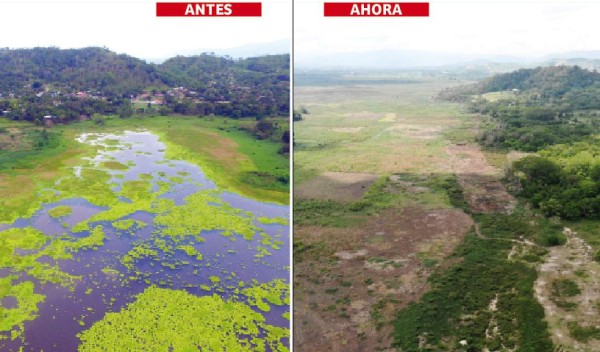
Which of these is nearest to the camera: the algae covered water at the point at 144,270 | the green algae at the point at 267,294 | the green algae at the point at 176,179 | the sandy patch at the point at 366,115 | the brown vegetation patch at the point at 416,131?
the algae covered water at the point at 144,270

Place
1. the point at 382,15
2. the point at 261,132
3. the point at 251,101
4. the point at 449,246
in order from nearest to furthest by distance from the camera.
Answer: the point at 382,15 < the point at 449,246 < the point at 261,132 < the point at 251,101

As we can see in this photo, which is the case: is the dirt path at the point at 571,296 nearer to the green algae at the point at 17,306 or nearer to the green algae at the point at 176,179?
the green algae at the point at 17,306

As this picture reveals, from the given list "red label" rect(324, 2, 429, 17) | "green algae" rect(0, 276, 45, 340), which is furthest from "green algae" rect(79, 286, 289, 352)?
"red label" rect(324, 2, 429, 17)

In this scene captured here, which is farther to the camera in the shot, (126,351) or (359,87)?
(359,87)

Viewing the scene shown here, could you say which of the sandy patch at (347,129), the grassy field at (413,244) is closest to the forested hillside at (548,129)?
the grassy field at (413,244)

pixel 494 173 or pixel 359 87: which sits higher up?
pixel 359 87

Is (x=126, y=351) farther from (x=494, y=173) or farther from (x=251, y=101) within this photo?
(x=251, y=101)

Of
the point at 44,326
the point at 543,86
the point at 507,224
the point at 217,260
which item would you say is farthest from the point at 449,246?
the point at 543,86
